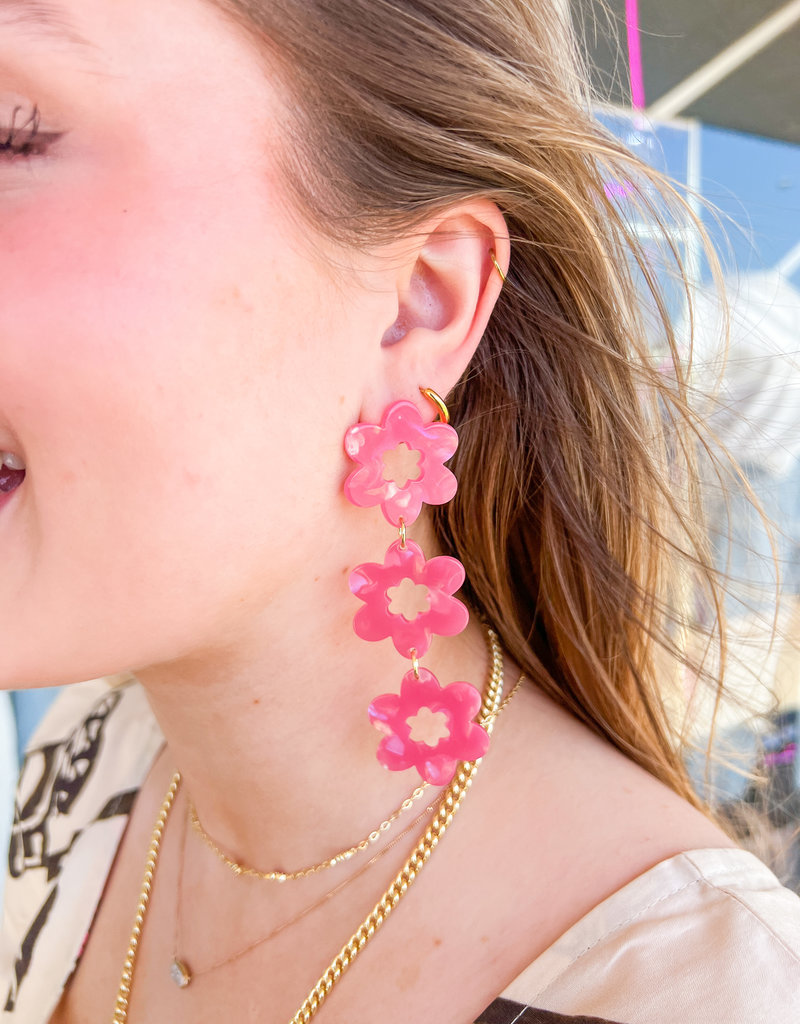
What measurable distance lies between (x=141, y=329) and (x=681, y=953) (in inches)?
27.8

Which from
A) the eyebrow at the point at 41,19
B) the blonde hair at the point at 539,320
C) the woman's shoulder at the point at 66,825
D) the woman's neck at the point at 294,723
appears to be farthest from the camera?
the woman's shoulder at the point at 66,825

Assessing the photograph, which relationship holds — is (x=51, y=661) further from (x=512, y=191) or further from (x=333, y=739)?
(x=512, y=191)

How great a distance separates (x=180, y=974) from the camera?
1059 millimetres

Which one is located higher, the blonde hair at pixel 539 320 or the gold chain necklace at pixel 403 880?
the blonde hair at pixel 539 320

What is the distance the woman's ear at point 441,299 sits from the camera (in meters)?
0.89

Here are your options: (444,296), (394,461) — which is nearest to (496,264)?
(444,296)

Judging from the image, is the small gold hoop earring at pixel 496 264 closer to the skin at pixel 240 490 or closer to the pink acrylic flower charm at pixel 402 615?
the skin at pixel 240 490

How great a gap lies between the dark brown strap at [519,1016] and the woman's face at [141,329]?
1.45ft

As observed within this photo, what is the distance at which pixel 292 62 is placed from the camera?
82 centimetres

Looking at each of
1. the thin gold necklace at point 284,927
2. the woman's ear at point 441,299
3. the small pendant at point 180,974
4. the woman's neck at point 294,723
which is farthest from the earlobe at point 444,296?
the small pendant at point 180,974

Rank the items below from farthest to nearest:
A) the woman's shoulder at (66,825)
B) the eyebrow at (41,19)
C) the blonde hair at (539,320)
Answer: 1. the woman's shoulder at (66,825)
2. the blonde hair at (539,320)
3. the eyebrow at (41,19)

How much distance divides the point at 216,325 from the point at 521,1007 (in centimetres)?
66

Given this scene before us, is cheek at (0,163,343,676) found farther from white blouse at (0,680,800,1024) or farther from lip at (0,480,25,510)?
white blouse at (0,680,800,1024)

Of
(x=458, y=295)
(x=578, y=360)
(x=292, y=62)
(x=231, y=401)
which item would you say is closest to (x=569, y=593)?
(x=578, y=360)
